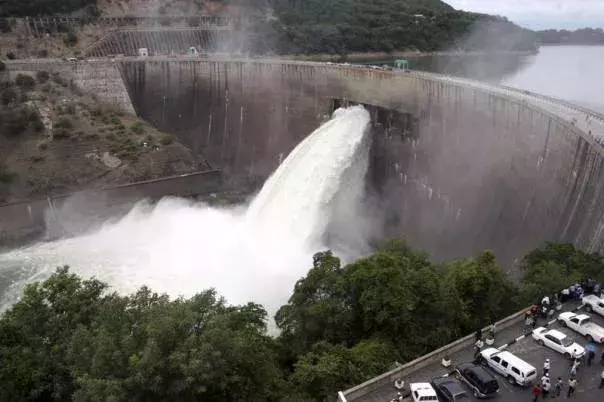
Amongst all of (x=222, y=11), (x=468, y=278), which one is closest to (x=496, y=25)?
(x=222, y=11)

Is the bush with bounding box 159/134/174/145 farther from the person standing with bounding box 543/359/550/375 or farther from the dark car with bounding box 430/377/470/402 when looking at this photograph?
the person standing with bounding box 543/359/550/375

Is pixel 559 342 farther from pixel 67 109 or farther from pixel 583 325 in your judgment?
pixel 67 109

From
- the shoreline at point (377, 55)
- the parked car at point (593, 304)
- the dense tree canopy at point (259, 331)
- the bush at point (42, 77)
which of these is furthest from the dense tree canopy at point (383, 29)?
the parked car at point (593, 304)

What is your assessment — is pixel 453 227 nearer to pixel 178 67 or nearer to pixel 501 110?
pixel 501 110

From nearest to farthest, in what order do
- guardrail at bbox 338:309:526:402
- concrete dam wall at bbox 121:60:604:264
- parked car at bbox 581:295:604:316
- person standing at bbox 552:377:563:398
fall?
1. person standing at bbox 552:377:563:398
2. guardrail at bbox 338:309:526:402
3. parked car at bbox 581:295:604:316
4. concrete dam wall at bbox 121:60:604:264

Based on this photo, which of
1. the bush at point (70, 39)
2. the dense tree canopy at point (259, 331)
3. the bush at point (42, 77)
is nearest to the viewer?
the dense tree canopy at point (259, 331)

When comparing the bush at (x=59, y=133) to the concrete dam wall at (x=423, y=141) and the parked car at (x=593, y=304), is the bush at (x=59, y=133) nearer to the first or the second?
the concrete dam wall at (x=423, y=141)

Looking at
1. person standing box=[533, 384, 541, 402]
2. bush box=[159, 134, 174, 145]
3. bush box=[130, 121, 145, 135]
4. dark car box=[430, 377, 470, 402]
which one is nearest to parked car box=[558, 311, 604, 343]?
person standing box=[533, 384, 541, 402]
